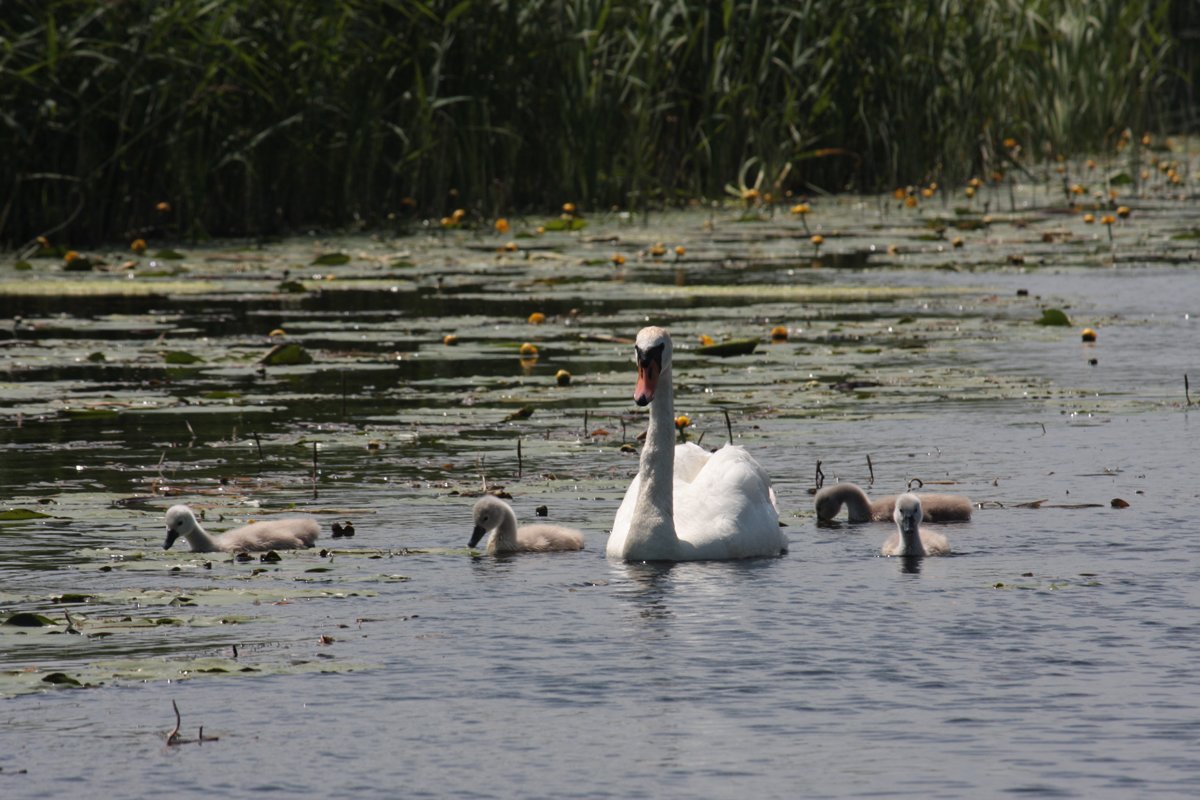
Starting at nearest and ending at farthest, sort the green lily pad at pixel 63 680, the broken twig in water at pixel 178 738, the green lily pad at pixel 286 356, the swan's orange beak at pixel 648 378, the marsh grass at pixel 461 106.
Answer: the broken twig in water at pixel 178 738, the green lily pad at pixel 63 680, the swan's orange beak at pixel 648 378, the green lily pad at pixel 286 356, the marsh grass at pixel 461 106

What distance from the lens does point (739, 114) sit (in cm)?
2164

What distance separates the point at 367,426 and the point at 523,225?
10.4 metres

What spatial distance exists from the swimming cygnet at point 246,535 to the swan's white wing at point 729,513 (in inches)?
46.1

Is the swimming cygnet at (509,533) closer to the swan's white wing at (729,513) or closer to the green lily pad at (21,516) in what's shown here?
the swan's white wing at (729,513)

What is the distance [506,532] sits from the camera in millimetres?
7715

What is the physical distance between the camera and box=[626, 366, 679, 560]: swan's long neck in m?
7.65

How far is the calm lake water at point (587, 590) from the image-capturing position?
17.3 ft

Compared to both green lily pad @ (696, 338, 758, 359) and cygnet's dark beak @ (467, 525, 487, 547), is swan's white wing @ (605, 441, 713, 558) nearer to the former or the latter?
cygnet's dark beak @ (467, 525, 487, 547)

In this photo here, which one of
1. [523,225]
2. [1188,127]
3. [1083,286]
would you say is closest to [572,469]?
[1083,286]

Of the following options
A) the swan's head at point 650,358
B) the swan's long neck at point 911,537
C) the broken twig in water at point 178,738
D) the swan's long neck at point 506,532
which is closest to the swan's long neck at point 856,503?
the swan's long neck at point 911,537

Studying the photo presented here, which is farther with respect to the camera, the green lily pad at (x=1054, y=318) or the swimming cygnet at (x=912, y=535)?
the green lily pad at (x=1054, y=318)

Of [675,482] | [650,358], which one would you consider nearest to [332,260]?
[675,482]

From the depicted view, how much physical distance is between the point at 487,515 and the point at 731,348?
16.5 feet

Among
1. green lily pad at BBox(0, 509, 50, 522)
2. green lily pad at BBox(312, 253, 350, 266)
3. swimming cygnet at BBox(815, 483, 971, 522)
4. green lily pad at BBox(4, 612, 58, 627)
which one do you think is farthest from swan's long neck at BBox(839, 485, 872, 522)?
green lily pad at BBox(312, 253, 350, 266)
